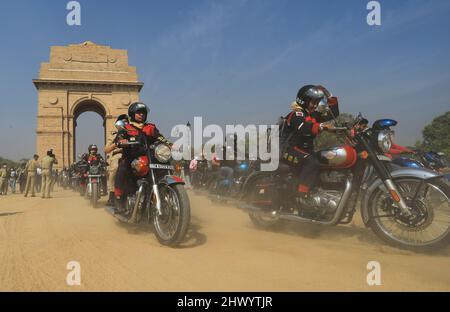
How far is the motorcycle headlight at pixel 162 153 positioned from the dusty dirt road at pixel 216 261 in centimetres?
101

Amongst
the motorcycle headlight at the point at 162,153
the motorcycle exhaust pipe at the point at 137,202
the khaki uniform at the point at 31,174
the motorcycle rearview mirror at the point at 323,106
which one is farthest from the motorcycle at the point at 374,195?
the khaki uniform at the point at 31,174

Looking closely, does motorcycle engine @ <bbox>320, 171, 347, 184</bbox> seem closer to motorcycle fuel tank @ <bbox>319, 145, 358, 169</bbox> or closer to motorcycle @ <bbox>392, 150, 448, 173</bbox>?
motorcycle fuel tank @ <bbox>319, 145, 358, 169</bbox>

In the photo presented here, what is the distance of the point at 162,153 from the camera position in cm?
438

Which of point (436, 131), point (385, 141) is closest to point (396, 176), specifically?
point (385, 141)

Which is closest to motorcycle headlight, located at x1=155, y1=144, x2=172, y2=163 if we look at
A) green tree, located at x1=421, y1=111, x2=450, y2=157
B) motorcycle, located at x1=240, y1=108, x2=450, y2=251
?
motorcycle, located at x1=240, y1=108, x2=450, y2=251

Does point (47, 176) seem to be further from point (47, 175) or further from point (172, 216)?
point (172, 216)

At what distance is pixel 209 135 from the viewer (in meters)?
12.1

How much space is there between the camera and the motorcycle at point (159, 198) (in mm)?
3840

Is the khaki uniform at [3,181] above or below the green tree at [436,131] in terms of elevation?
below

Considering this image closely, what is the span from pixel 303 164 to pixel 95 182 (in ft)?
19.2

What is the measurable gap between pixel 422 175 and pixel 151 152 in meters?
3.17

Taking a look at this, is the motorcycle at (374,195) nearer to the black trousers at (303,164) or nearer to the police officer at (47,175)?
the black trousers at (303,164)
